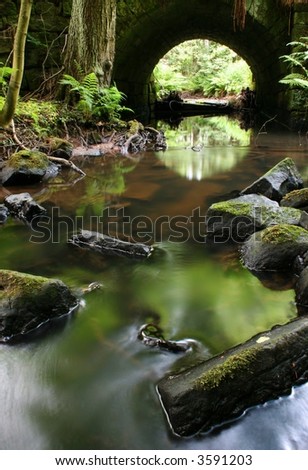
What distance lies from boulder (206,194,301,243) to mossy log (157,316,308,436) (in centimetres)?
161

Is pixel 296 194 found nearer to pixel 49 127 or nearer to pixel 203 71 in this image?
pixel 49 127

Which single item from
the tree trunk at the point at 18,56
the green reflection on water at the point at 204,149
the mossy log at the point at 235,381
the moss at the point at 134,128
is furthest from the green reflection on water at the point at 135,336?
the moss at the point at 134,128

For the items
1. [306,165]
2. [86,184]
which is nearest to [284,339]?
[86,184]

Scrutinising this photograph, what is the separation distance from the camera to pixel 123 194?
16.8 feet

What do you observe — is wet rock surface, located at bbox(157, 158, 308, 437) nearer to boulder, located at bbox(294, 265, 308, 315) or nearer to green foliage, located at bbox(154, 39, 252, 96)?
boulder, located at bbox(294, 265, 308, 315)

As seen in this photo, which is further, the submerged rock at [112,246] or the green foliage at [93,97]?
the green foliage at [93,97]

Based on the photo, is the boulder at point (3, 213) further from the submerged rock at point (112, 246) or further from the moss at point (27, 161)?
the moss at point (27, 161)

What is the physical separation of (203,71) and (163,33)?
44.0 feet

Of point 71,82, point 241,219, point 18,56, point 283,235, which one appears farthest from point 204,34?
point 283,235

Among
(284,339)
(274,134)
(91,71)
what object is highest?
(91,71)

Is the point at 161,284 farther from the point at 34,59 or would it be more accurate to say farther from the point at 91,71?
the point at 34,59

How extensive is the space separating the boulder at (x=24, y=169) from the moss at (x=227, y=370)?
14.0 ft

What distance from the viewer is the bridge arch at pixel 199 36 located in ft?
35.3

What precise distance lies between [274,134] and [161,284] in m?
8.70
